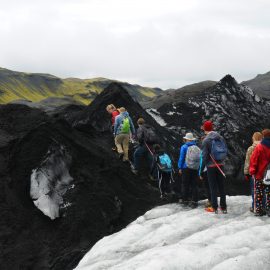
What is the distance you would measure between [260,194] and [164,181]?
517 centimetres

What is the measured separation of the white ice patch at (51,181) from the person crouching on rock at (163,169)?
11.0 feet

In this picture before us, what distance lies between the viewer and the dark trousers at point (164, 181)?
16703mm

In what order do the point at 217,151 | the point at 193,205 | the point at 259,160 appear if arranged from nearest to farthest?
the point at 259,160, the point at 217,151, the point at 193,205

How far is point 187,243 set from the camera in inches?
407

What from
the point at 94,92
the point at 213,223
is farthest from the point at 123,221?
the point at 94,92

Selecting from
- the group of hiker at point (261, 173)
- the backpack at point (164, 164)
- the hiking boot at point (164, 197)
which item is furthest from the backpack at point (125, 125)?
the group of hiker at point (261, 173)

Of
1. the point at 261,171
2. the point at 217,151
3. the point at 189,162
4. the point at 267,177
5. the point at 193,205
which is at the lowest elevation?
the point at 193,205

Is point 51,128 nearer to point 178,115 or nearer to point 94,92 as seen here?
point 178,115

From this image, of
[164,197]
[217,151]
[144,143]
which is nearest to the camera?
[217,151]

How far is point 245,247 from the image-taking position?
9742 mm

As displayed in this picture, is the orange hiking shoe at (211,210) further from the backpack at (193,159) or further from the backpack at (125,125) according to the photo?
the backpack at (125,125)

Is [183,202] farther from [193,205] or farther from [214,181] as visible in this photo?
[214,181]

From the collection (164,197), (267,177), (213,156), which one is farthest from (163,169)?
(267,177)

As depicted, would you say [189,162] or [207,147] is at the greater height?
[207,147]
